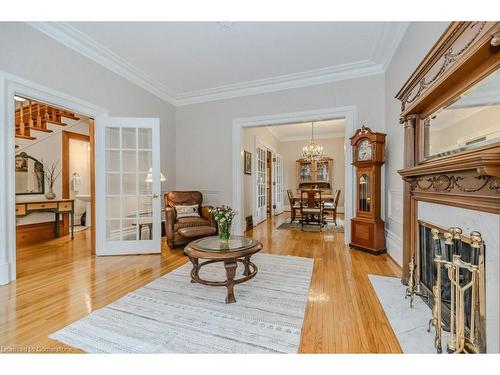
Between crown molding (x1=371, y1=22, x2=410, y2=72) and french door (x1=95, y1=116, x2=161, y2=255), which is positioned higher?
crown molding (x1=371, y1=22, x2=410, y2=72)

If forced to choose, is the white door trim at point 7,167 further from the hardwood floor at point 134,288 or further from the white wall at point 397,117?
the white wall at point 397,117

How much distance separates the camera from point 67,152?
17.3ft

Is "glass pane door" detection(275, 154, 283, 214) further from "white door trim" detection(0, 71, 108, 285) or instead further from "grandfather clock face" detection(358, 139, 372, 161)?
"white door trim" detection(0, 71, 108, 285)

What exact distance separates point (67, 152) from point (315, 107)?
5.43 metres

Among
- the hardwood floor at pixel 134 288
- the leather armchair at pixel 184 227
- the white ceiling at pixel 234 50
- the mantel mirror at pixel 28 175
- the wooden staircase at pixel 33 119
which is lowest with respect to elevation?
the hardwood floor at pixel 134 288

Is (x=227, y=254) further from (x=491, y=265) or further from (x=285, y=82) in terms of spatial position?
(x=285, y=82)

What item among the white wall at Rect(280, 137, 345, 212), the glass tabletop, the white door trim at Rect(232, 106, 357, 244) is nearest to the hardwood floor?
the glass tabletop

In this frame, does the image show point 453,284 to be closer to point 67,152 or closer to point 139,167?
point 139,167

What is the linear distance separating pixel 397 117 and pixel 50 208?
5966 millimetres

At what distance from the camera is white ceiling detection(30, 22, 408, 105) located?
9.32ft

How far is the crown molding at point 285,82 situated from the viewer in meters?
3.73

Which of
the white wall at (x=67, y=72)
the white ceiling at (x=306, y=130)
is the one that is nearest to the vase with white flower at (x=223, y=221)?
the white wall at (x=67, y=72)

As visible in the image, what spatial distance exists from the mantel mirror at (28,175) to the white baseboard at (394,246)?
647 centimetres

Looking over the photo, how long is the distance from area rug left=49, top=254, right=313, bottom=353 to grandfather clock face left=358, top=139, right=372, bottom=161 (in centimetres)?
212
